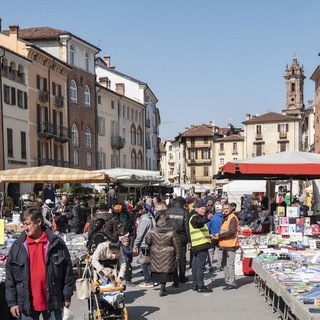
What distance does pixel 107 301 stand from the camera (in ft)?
23.9

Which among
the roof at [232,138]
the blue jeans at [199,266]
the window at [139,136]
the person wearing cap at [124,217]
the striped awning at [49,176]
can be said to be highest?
the roof at [232,138]

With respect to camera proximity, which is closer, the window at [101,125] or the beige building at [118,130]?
the window at [101,125]

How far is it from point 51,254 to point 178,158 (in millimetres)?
106307

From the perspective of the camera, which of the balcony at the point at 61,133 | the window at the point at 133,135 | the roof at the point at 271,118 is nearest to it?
the balcony at the point at 61,133

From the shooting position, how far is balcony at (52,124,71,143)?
4269 cm

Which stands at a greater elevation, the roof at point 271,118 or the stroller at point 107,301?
the roof at point 271,118

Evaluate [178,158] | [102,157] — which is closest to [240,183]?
[102,157]

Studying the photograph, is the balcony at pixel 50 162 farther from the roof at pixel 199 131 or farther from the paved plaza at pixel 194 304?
the roof at pixel 199 131

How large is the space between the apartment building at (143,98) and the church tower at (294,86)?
34211 mm

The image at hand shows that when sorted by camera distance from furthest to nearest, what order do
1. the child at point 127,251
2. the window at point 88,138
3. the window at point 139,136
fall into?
the window at point 139,136 < the window at point 88,138 < the child at point 127,251

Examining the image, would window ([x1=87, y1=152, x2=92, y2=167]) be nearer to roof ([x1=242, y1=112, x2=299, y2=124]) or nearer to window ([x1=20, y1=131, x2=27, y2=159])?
window ([x1=20, y1=131, x2=27, y2=159])

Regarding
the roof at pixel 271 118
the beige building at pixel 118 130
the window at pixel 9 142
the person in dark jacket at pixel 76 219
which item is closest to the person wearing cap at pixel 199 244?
the person in dark jacket at pixel 76 219

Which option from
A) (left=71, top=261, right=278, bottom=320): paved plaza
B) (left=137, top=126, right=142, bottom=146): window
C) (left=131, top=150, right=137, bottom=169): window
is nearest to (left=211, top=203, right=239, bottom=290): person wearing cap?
(left=71, top=261, right=278, bottom=320): paved plaza

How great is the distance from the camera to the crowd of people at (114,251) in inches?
216
